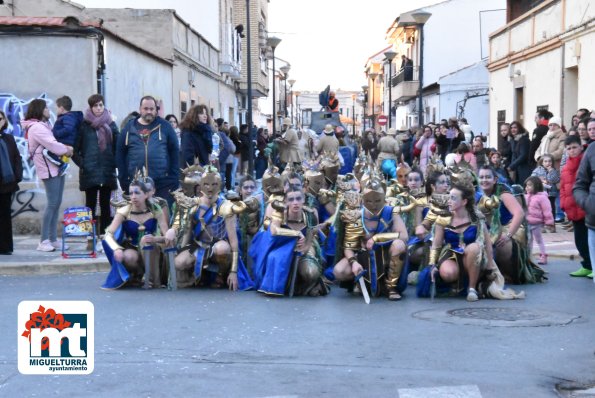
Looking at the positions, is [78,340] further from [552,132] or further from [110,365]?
[552,132]

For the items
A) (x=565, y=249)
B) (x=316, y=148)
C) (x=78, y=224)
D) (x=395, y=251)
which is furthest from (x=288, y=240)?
(x=316, y=148)

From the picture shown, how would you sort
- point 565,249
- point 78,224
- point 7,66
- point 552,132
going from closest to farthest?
point 78,224 < point 565,249 < point 7,66 < point 552,132

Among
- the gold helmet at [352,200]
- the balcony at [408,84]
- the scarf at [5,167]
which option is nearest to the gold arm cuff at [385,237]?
the gold helmet at [352,200]

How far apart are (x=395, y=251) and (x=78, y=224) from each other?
4.52 meters

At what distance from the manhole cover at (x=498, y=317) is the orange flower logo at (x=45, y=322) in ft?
11.4

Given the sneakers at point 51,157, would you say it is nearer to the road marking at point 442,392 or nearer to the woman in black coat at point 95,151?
the woman in black coat at point 95,151

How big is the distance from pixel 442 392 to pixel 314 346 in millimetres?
1645

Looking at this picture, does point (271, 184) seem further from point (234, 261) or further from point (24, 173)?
point (24, 173)

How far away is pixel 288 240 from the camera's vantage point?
10.4m

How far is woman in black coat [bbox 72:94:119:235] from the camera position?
519 inches

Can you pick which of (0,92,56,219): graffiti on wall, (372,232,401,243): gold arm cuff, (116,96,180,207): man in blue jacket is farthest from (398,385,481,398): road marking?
(0,92,56,219): graffiti on wall

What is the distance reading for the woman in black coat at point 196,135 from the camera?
46.9 ft

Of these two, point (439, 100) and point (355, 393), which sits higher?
point (439, 100)

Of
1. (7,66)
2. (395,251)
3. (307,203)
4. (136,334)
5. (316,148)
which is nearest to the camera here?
(136,334)
